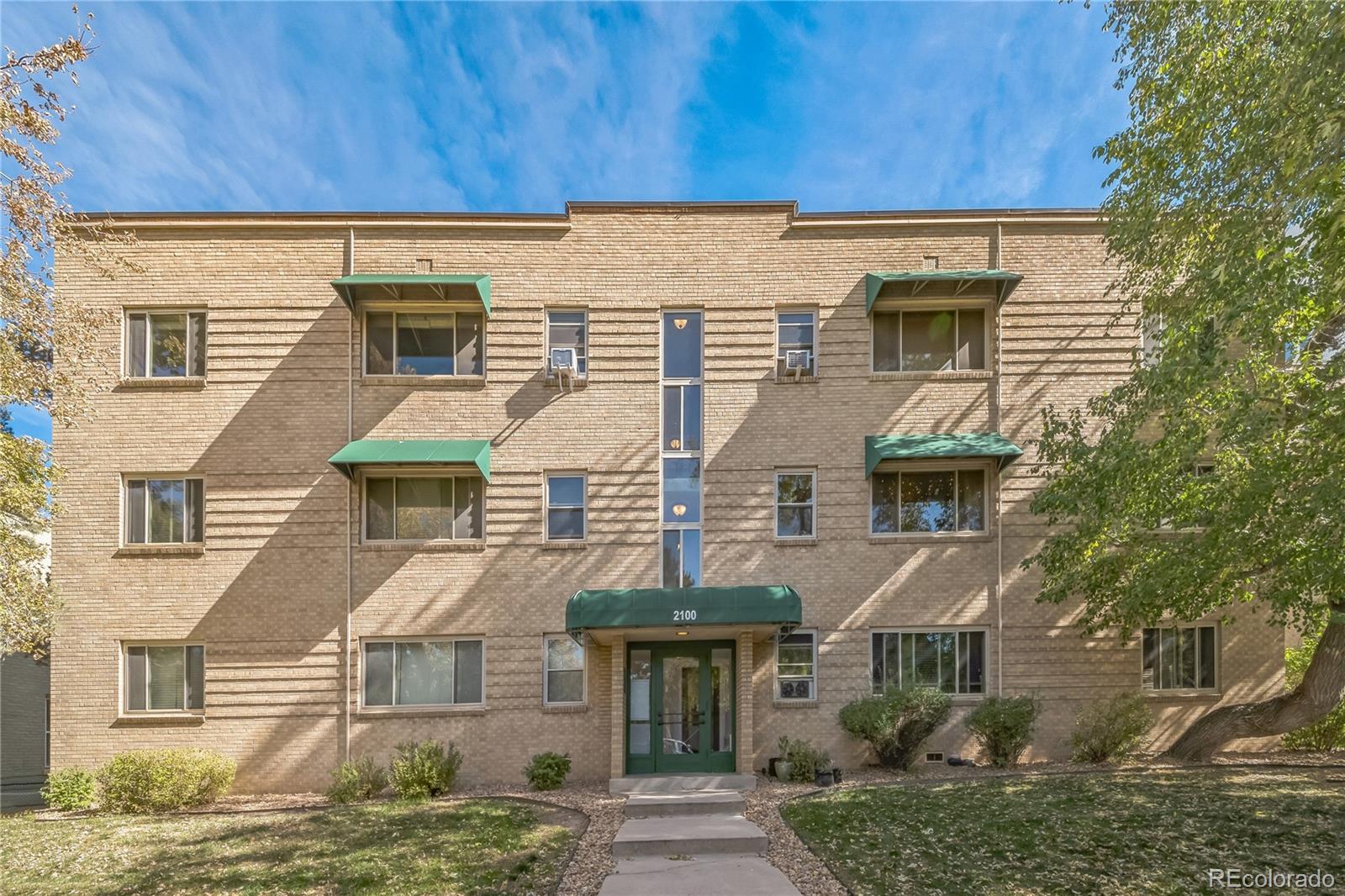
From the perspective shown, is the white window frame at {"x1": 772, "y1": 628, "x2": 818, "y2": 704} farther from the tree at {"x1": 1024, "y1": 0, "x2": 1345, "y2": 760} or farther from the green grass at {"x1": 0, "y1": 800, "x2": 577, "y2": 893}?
the green grass at {"x1": 0, "y1": 800, "x2": 577, "y2": 893}

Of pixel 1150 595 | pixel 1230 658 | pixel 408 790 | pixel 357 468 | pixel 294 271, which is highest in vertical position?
pixel 294 271

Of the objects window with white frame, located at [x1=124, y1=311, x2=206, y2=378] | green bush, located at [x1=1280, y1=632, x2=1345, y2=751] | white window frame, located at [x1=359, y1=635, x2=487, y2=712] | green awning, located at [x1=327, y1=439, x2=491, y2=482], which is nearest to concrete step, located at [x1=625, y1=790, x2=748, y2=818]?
white window frame, located at [x1=359, y1=635, x2=487, y2=712]

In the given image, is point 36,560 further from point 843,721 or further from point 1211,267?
point 1211,267

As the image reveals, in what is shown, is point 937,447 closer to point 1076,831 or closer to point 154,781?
point 1076,831

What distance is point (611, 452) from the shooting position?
14453mm

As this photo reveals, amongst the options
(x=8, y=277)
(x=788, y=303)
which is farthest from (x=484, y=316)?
(x=8, y=277)

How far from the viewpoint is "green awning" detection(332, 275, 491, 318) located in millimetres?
13773

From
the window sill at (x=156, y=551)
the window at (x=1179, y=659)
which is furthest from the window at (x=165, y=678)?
the window at (x=1179, y=659)

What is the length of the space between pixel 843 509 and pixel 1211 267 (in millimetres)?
7215

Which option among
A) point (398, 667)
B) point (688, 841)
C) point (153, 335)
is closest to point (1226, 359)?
point (688, 841)

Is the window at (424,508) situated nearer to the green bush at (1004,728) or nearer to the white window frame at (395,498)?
the white window frame at (395,498)

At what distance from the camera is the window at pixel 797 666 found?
14.0 metres

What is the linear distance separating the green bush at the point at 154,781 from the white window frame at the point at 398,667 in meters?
2.82

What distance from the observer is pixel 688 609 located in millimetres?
12359
